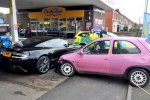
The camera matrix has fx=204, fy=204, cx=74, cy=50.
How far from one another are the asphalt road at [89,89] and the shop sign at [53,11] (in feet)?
67.1

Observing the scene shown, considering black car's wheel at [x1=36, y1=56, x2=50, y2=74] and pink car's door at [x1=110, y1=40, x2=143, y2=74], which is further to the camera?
black car's wheel at [x1=36, y1=56, x2=50, y2=74]

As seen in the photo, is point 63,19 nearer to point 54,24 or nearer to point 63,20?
point 63,20

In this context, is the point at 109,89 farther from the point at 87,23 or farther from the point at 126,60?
the point at 87,23

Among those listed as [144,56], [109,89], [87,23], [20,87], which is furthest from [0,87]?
[87,23]

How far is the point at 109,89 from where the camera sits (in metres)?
5.86

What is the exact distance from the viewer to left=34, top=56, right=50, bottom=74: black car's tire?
720 centimetres

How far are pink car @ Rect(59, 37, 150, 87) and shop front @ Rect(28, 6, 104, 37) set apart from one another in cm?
1878

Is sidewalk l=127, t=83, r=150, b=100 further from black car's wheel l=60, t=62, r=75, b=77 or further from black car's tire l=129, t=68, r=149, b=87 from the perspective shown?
black car's wheel l=60, t=62, r=75, b=77

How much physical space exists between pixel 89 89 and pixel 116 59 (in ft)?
4.15

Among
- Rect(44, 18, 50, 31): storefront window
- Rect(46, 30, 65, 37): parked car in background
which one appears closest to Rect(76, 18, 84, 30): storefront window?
Rect(46, 30, 65, 37): parked car in background

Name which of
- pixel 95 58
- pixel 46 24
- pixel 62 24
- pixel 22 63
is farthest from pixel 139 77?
pixel 46 24

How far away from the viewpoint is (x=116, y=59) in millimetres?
6219

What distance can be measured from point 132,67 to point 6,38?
5656 mm

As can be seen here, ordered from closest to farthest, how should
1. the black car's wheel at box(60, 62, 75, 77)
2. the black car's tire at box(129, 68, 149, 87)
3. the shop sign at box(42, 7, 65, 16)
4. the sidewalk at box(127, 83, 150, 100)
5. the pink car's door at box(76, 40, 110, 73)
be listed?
the sidewalk at box(127, 83, 150, 100) → the black car's tire at box(129, 68, 149, 87) → the pink car's door at box(76, 40, 110, 73) → the black car's wheel at box(60, 62, 75, 77) → the shop sign at box(42, 7, 65, 16)
